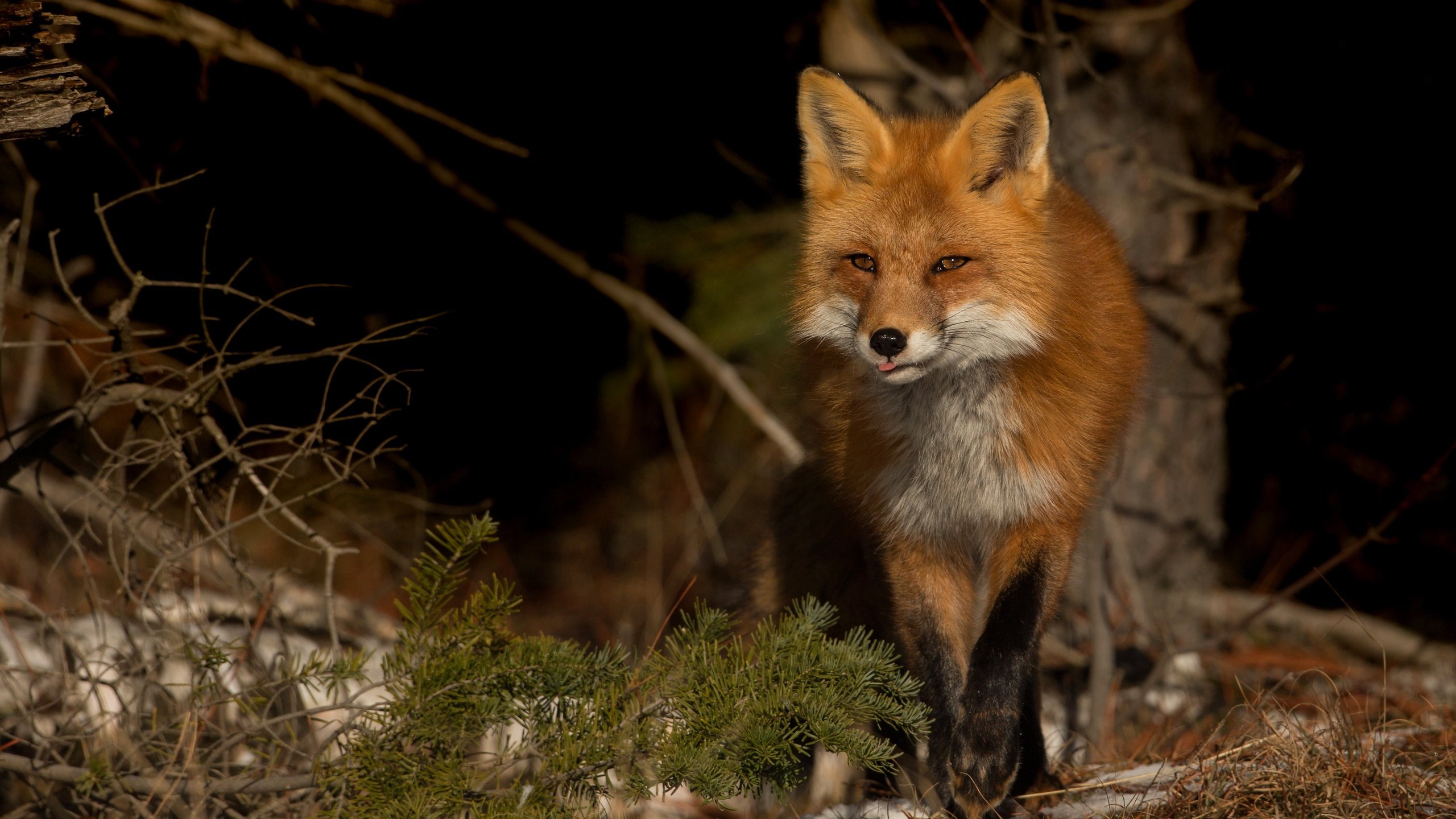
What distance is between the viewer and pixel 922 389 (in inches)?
102

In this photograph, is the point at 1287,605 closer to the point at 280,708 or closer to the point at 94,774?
the point at 280,708

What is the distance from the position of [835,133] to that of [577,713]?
1510 mm

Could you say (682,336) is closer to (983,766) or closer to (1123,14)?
(1123,14)

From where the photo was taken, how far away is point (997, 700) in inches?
95.4

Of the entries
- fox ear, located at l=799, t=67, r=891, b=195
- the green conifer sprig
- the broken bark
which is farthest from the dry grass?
the broken bark

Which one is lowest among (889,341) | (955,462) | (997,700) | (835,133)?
(997,700)

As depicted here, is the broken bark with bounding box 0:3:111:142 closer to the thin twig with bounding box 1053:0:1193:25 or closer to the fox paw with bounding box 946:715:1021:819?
the fox paw with bounding box 946:715:1021:819

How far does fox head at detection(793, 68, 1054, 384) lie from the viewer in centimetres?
239

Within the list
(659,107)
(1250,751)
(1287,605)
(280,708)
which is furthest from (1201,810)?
(659,107)

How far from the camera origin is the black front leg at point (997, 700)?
2.39 meters

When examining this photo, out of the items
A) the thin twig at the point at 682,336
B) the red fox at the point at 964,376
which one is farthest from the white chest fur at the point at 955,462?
the thin twig at the point at 682,336

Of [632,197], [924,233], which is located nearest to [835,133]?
[924,233]

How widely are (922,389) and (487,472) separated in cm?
430

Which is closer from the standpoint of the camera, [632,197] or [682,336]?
[682,336]
